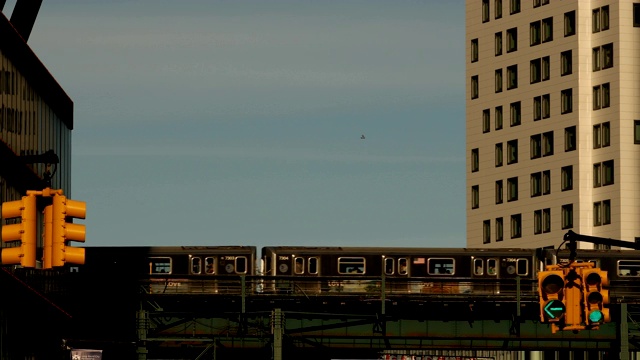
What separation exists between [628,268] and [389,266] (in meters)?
12.5

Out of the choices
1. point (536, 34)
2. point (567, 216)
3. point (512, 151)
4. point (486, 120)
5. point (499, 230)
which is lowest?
point (499, 230)

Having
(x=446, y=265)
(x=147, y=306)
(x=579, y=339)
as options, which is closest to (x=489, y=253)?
(x=446, y=265)

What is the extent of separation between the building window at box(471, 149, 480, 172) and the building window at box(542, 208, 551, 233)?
982 cm

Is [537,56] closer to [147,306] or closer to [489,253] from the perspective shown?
[489,253]

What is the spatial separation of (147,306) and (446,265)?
54.0 feet

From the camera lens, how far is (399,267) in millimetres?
83250

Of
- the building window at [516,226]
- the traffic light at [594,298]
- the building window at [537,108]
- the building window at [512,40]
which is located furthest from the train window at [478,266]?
the traffic light at [594,298]

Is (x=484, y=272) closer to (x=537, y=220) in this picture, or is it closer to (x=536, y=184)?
(x=537, y=220)

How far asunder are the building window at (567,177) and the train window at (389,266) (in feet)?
153

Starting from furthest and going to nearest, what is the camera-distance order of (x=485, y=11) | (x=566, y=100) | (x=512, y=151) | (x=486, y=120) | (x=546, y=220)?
(x=485, y=11)
(x=486, y=120)
(x=512, y=151)
(x=546, y=220)
(x=566, y=100)

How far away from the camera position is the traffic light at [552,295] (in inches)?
1049

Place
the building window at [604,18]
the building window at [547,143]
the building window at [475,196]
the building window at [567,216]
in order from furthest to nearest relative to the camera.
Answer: the building window at [475,196]
the building window at [547,143]
the building window at [567,216]
the building window at [604,18]

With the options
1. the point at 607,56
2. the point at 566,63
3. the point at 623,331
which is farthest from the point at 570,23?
the point at 623,331

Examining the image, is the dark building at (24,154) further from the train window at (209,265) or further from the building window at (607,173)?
the building window at (607,173)
